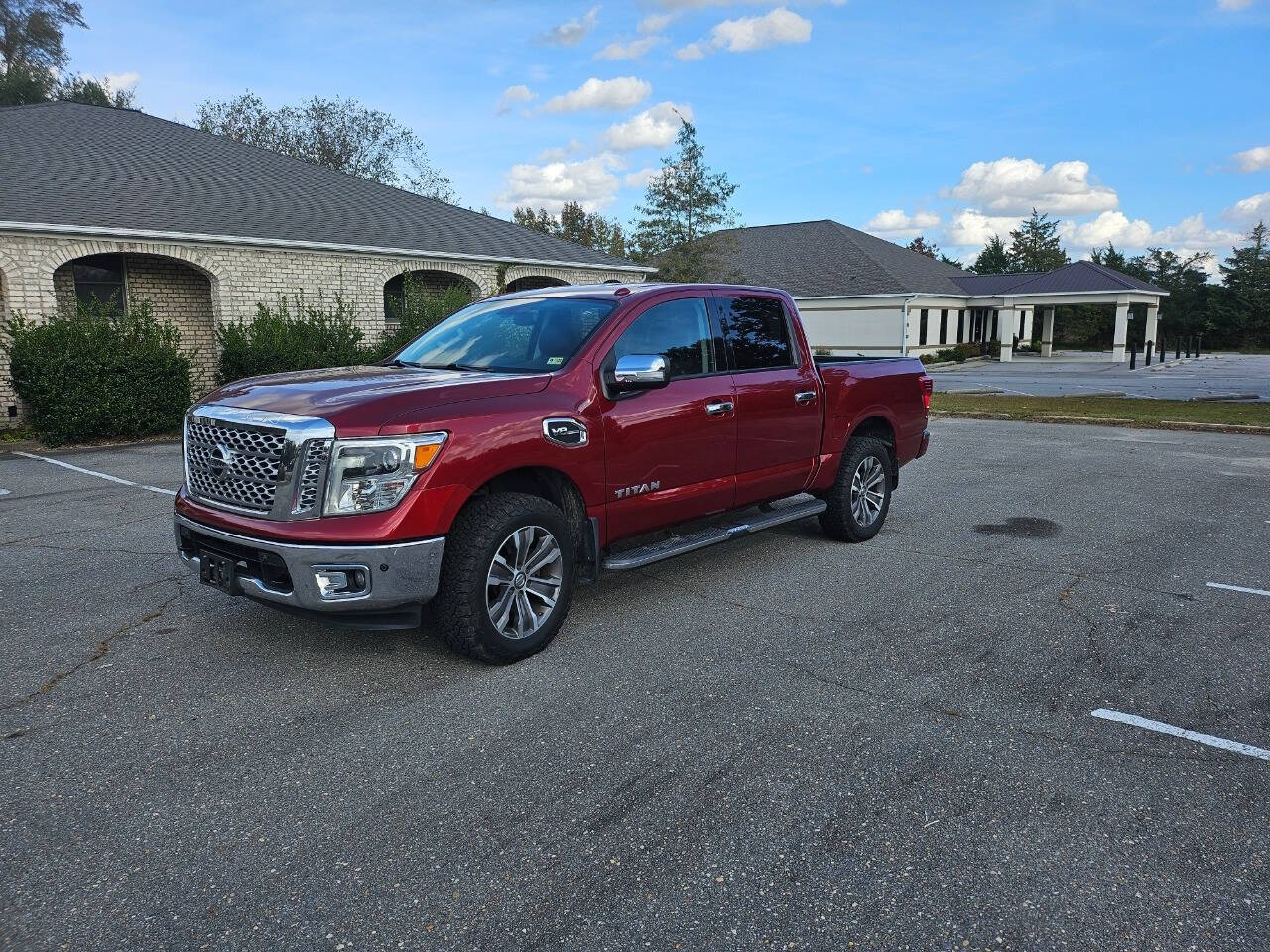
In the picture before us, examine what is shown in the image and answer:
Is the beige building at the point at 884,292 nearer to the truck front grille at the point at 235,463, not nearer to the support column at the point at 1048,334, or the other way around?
the support column at the point at 1048,334

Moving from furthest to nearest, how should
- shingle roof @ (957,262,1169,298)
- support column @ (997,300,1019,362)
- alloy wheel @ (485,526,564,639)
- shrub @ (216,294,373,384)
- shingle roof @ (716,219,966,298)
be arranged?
support column @ (997,300,1019,362) → shingle roof @ (957,262,1169,298) → shingle roof @ (716,219,966,298) → shrub @ (216,294,373,384) → alloy wheel @ (485,526,564,639)

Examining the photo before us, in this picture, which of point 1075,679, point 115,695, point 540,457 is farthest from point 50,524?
point 1075,679

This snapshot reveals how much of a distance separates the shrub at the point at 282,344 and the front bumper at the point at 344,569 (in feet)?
42.0

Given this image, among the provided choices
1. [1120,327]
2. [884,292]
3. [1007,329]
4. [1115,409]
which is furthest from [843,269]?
[1115,409]

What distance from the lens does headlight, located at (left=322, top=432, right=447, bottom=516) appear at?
405 cm

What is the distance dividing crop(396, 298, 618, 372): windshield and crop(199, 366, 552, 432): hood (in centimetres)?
26

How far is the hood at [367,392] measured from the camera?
4141mm

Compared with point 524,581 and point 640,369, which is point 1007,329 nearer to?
point 640,369

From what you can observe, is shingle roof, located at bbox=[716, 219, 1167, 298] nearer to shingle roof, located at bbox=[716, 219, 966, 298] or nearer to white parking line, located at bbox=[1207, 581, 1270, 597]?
shingle roof, located at bbox=[716, 219, 966, 298]

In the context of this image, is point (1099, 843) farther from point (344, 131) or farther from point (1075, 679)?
point (344, 131)

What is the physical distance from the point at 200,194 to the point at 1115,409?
65.3 feet

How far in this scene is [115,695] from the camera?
423 cm

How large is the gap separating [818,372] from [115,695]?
4.92 m

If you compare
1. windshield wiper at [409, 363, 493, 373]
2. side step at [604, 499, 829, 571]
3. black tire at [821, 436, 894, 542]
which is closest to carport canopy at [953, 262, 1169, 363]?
black tire at [821, 436, 894, 542]
